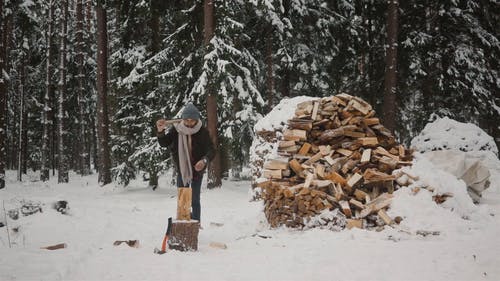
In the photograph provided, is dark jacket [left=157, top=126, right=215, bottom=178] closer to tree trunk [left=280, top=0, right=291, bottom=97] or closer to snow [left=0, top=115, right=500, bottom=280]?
snow [left=0, top=115, right=500, bottom=280]

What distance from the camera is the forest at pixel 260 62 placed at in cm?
1177

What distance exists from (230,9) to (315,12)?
409 centimetres

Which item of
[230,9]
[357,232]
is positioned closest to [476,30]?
[230,9]

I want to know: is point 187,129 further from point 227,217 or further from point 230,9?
point 230,9

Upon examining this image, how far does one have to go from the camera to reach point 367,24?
50.9 feet

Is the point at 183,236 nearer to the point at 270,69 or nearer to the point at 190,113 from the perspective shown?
the point at 190,113

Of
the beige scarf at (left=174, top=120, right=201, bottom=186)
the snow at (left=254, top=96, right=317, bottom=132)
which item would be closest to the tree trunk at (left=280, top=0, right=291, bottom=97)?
the snow at (left=254, top=96, right=317, bottom=132)

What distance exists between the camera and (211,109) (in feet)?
37.3

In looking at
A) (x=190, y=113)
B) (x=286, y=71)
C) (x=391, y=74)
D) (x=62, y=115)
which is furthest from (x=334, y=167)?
(x=62, y=115)

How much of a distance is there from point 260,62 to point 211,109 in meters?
4.55

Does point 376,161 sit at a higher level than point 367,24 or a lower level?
lower

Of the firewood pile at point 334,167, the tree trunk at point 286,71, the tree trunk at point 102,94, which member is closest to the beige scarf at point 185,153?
the firewood pile at point 334,167

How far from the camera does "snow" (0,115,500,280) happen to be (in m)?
4.04

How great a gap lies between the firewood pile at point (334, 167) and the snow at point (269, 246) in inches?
9.9
